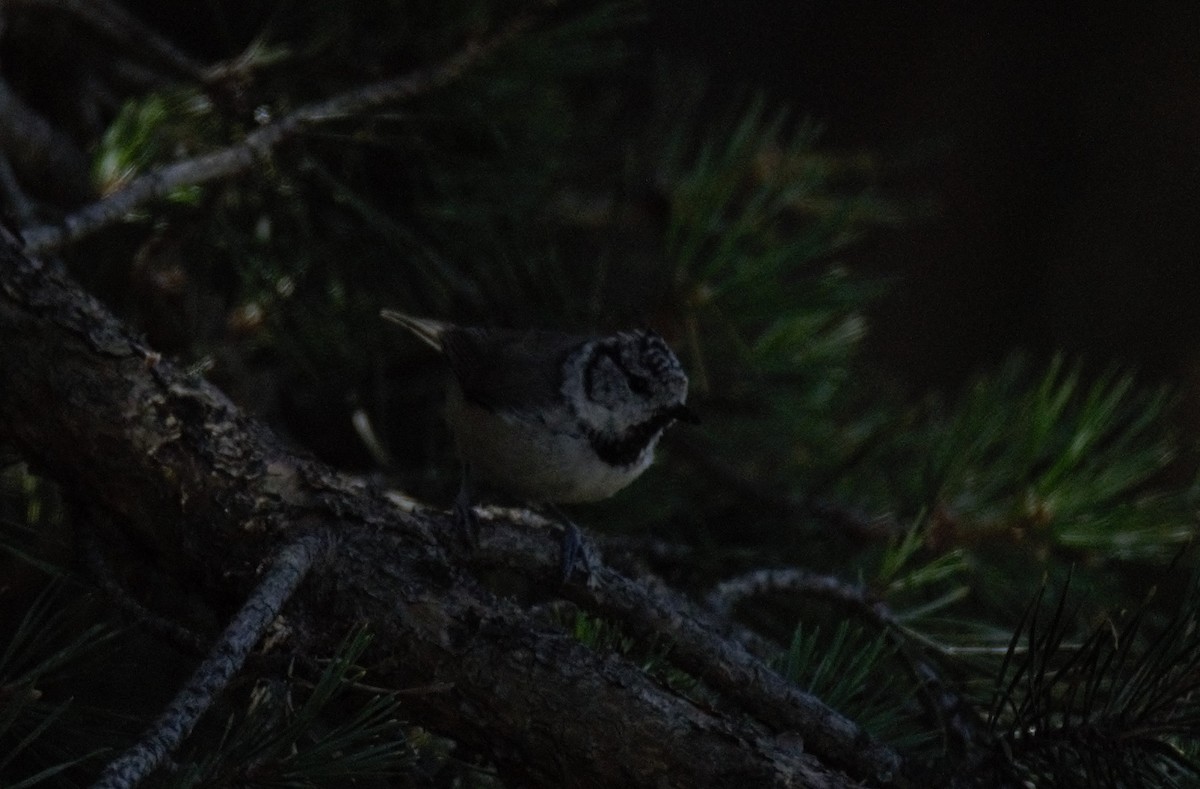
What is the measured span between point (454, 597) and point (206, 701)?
0.31 m

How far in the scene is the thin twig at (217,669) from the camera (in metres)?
1.15

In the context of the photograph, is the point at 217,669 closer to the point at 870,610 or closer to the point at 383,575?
the point at 383,575

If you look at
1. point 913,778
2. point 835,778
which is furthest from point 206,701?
point 913,778

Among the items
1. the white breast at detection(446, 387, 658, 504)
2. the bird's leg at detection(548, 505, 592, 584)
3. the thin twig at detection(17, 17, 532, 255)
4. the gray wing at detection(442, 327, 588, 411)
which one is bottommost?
the white breast at detection(446, 387, 658, 504)

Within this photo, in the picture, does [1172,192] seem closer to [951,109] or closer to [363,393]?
[951,109]

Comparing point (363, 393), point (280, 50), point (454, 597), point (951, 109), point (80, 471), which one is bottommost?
point (363, 393)

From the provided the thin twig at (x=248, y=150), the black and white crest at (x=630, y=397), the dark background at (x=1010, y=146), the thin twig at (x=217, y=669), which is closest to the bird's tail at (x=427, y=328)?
the black and white crest at (x=630, y=397)

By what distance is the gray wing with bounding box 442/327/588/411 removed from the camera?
234cm

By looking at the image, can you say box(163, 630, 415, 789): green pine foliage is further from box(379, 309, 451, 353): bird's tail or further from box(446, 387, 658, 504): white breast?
box(379, 309, 451, 353): bird's tail

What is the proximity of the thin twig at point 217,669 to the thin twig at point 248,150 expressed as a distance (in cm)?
55

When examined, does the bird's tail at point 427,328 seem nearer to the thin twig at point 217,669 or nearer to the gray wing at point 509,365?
the gray wing at point 509,365

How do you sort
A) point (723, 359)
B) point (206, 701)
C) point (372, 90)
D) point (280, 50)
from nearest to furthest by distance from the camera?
1. point (206, 701)
2. point (372, 90)
3. point (280, 50)
4. point (723, 359)

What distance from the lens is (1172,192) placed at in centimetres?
426

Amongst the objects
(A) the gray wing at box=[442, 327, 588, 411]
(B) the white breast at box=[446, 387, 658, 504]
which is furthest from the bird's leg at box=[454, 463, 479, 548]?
(A) the gray wing at box=[442, 327, 588, 411]
